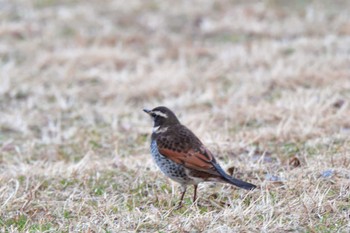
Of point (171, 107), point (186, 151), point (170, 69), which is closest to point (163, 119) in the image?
point (186, 151)

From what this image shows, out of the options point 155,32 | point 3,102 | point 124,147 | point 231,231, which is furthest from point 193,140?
point 155,32

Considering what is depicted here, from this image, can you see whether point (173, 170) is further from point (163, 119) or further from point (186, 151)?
point (163, 119)

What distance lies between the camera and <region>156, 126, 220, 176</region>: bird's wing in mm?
5594

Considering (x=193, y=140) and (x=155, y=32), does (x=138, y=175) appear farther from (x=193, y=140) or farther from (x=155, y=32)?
(x=155, y=32)

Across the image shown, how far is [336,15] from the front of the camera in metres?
13.6

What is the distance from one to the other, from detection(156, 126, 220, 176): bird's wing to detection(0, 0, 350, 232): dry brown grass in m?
0.29

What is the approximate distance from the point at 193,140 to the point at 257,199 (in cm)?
72

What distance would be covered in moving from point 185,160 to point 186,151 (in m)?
0.10

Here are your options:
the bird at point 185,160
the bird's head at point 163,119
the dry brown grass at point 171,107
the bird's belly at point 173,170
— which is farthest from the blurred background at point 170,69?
Answer: the bird's belly at point 173,170

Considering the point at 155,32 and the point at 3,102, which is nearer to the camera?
the point at 3,102

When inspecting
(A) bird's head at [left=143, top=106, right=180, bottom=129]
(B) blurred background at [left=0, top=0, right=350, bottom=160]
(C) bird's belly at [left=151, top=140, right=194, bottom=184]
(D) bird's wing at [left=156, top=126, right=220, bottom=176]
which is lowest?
(B) blurred background at [left=0, top=0, right=350, bottom=160]

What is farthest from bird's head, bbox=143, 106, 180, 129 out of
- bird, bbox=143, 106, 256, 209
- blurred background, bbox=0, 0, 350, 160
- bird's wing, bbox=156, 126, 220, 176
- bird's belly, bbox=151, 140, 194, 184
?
blurred background, bbox=0, 0, 350, 160

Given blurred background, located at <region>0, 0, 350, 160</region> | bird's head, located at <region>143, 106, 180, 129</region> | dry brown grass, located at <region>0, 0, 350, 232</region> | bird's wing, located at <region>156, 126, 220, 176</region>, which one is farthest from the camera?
blurred background, located at <region>0, 0, 350, 160</region>

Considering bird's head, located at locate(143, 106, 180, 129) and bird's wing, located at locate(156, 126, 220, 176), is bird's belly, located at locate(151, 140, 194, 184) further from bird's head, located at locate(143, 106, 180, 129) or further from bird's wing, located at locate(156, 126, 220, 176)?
Result: bird's head, located at locate(143, 106, 180, 129)
